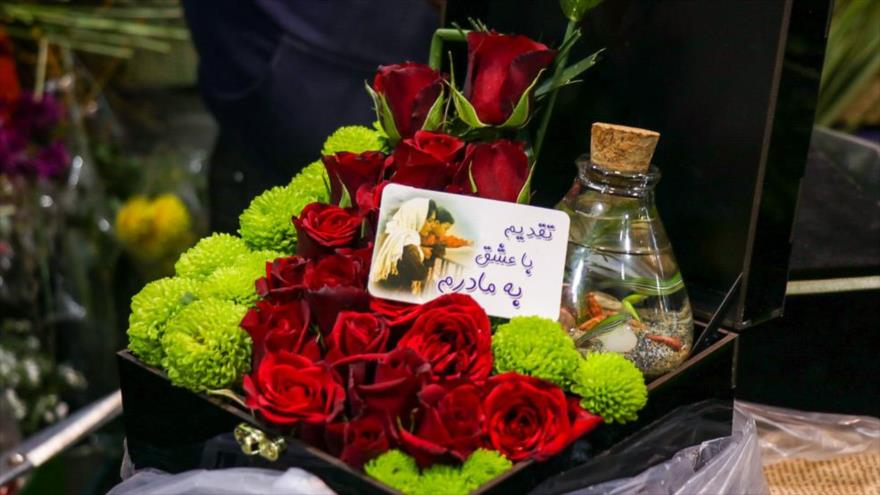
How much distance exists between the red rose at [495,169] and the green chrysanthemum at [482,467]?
0.23 m

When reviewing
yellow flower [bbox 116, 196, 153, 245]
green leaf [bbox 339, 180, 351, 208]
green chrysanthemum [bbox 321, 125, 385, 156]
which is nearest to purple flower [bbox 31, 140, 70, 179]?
yellow flower [bbox 116, 196, 153, 245]

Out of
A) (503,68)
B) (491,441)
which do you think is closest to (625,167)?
(503,68)

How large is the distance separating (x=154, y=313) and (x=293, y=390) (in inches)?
5.6

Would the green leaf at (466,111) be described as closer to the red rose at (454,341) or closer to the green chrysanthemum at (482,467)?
the red rose at (454,341)

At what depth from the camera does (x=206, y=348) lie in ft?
2.20

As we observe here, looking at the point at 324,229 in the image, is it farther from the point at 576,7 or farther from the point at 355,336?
the point at 576,7

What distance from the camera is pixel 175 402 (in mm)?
702

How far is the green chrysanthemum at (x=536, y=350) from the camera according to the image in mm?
677

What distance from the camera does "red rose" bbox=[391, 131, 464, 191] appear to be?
0.77 m

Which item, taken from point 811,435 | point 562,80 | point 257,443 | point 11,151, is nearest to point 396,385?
point 257,443

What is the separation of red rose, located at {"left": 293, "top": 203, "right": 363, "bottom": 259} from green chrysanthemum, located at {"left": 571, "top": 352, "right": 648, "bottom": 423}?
20 centimetres

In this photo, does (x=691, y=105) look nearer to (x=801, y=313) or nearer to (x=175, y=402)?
(x=801, y=313)

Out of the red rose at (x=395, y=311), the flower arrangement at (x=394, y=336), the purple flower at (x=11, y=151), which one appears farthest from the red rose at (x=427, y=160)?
the purple flower at (x=11, y=151)

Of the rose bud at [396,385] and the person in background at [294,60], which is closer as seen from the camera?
the rose bud at [396,385]
